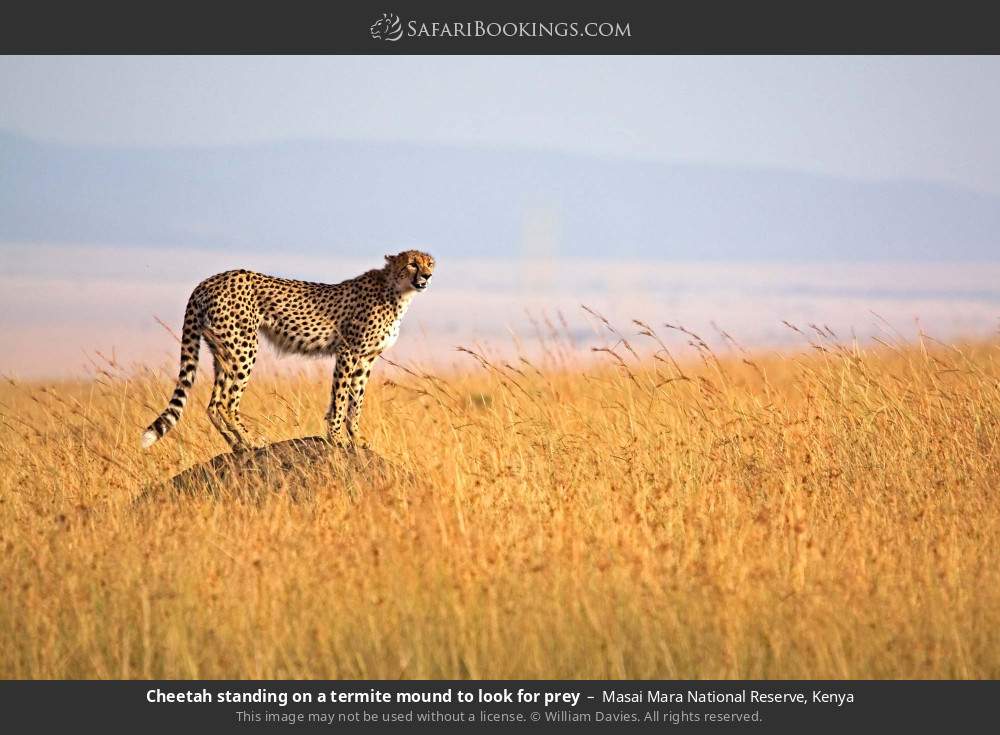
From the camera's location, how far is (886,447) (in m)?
8.01

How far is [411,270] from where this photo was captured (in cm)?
869

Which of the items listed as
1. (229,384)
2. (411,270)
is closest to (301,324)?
(229,384)

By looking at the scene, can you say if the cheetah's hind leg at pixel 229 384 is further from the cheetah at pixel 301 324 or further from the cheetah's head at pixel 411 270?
the cheetah's head at pixel 411 270

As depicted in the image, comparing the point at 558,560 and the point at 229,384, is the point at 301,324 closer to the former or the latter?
the point at 229,384

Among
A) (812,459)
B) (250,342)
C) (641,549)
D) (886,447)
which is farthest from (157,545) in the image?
(886,447)

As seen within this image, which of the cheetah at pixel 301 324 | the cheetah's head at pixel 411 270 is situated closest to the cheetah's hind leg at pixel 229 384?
the cheetah at pixel 301 324

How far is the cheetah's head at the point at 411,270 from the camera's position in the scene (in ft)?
28.4

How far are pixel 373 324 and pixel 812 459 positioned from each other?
3655 millimetres

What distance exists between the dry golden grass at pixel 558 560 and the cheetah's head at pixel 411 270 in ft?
3.44

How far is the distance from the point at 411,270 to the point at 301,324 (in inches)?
41.4

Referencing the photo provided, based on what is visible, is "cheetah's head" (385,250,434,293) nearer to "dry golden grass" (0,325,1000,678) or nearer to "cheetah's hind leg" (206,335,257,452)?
"dry golden grass" (0,325,1000,678)

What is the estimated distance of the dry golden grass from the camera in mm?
4625

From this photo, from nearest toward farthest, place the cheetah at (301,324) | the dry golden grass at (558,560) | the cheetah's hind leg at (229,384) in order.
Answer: the dry golden grass at (558,560), the cheetah's hind leg at (229,384), the cheetah at (301,324)

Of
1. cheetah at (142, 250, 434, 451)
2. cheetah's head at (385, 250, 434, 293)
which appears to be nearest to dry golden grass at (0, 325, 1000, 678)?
cheetah at (142, 250, 434, 451)
